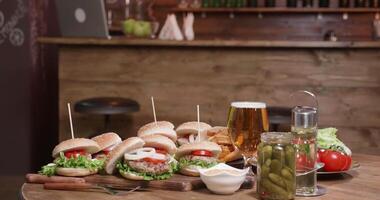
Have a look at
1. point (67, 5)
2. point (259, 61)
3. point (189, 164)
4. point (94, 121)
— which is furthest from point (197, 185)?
point (67, 5)

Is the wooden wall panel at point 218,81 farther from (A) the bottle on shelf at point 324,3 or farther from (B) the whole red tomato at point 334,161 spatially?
(A) the bottle on shelf at point 324,3

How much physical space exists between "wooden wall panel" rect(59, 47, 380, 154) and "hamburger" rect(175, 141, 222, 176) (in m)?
2.29

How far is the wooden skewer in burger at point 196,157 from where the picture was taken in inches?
67.1

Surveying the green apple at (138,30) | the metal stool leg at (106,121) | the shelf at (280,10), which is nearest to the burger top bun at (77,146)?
the metal stool leg at (106,121)

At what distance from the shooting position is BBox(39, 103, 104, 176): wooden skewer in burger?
1.67 metres

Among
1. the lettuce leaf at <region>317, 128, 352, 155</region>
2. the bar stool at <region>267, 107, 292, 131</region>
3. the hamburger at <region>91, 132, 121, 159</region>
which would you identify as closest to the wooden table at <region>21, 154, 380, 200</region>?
the lettuce leaf at <region>317, 128, 352, 155</region>

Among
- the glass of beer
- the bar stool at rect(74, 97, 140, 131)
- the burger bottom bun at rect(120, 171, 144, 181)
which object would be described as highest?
the glass of beer

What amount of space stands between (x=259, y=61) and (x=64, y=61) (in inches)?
54.8

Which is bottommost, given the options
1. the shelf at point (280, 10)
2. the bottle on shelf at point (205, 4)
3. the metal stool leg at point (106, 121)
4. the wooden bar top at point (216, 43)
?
the metal stool leg at point (106, 121)

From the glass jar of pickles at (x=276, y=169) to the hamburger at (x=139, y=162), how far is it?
29cm

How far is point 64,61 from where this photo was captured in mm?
4203

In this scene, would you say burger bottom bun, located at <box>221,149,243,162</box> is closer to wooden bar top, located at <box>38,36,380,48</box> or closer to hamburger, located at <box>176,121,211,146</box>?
hamburger, located at <box>176,121,211,146</box>

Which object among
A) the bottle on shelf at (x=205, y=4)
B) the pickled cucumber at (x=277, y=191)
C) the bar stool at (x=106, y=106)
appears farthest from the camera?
the bottle on shelf at (x=205, y=4)

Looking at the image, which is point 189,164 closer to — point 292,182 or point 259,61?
point 292,182
